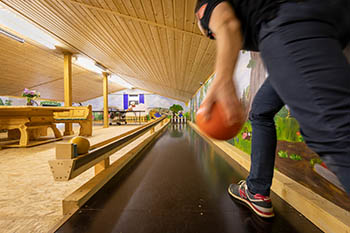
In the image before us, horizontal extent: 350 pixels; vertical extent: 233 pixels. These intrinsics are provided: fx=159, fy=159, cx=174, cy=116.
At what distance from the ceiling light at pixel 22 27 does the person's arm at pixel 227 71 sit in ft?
17.5

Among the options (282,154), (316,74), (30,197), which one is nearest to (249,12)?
(316,74)

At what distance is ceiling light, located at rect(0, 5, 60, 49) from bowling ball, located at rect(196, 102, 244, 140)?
540 cm

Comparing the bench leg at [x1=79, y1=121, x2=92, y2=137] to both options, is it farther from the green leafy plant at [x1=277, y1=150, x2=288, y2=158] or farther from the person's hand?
the person's hand

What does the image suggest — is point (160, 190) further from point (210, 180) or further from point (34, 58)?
point (34, 58)

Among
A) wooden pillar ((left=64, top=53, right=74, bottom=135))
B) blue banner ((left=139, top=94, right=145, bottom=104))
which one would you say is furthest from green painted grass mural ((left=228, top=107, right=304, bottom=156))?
blue banner ((left=139, top=94, right=145, bottom=104))

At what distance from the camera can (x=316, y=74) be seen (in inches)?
14.4

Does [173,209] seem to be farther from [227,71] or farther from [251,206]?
[227,71]

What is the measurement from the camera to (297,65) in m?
0.38

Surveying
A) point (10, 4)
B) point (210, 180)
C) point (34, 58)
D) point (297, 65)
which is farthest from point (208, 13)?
point (34, 58)

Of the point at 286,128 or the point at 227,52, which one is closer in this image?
the point at 227,52

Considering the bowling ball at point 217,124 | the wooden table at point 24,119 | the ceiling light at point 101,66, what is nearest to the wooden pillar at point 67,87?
the ceiling light at point 101,66

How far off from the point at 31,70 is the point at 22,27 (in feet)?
12.2

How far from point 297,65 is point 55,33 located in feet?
17.9

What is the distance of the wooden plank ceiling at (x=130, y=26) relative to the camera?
2451mm
